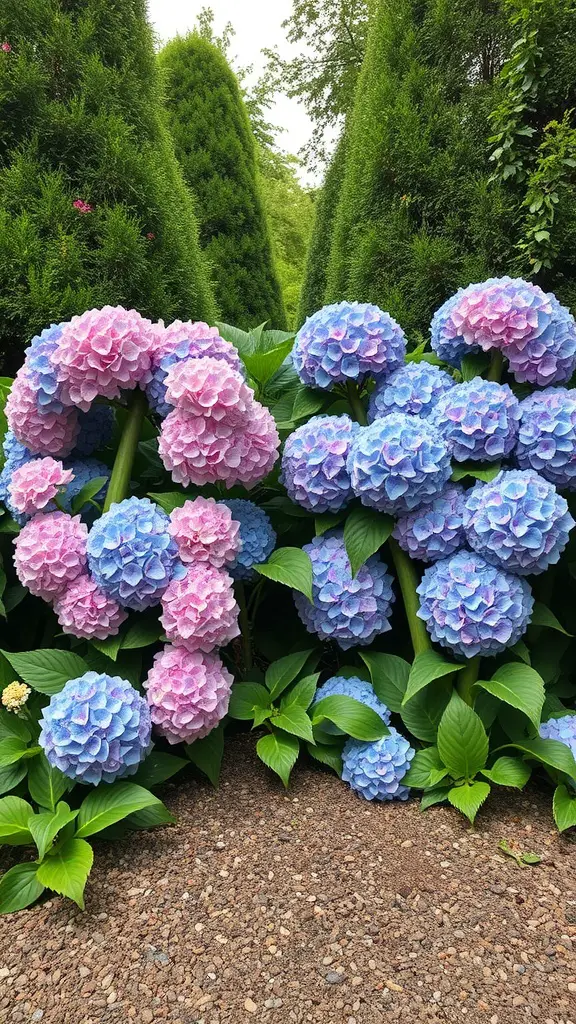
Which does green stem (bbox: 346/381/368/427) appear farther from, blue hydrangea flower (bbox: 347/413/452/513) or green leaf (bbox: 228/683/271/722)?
green leaf (bbox: 228/683/271/722)

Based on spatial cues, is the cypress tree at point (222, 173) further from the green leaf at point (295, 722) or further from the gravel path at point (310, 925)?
the gravel path at point (310, 925)

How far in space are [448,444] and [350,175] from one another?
11.7ft

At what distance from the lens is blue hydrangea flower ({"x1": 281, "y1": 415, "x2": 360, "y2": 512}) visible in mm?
1902

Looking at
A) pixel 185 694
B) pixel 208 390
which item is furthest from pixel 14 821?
pixel 208 390

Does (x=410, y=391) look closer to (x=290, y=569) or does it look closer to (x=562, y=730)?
(x=290, y=569)

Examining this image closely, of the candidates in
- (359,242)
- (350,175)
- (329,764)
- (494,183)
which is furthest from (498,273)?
(329,764)

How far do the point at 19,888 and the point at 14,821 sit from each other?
150mm

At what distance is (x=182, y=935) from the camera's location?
4.66ft

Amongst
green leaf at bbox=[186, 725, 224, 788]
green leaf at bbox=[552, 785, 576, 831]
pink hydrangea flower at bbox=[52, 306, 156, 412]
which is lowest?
green leaf at bbox=[552, 785, 576, 831]

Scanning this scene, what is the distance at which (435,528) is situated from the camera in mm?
1858

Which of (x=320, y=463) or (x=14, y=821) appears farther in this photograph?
(x=320, y=463)

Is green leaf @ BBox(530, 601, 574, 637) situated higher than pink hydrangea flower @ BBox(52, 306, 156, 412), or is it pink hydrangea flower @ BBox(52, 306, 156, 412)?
pink hydrangea flower @ BBox(52, 306, 156, 412)

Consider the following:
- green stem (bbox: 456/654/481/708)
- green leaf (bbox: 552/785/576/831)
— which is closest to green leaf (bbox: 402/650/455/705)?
green stem (bbox: 456/654/481/708)

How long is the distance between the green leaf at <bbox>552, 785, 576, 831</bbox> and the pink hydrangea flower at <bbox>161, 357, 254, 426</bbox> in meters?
1.34
